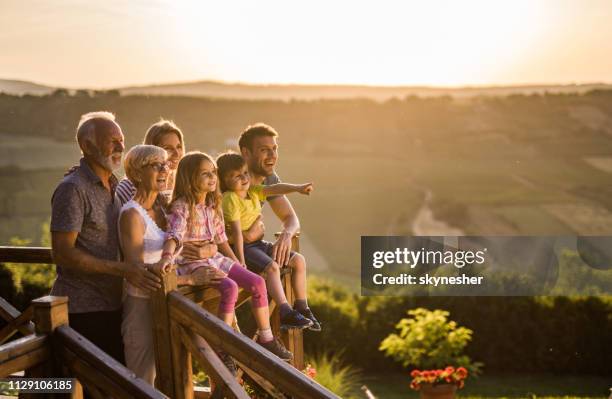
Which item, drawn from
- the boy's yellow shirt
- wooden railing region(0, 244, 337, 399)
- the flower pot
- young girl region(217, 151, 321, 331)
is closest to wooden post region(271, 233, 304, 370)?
young girl region(217, 151, 321, 331)

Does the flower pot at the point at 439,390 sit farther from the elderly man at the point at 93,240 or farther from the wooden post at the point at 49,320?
the wooden post at the point at 49,320

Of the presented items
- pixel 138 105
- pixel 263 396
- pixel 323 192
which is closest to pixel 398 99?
pixel 323 192

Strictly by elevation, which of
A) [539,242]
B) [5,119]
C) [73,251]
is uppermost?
[5,119]

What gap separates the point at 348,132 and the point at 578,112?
387 inches

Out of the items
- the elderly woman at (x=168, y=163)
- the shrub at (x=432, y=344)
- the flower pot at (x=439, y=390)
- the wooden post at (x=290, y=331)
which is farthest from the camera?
the shrub at (x=432, y=344)

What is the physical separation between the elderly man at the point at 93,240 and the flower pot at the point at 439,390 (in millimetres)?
6964

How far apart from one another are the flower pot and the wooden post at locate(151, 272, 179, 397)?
21.9 feet

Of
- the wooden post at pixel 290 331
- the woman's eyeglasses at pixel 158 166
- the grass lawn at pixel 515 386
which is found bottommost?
the grass lawn at pixel 515 386

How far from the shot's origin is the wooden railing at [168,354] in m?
3.41

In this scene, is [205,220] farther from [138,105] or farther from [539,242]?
[539,242]

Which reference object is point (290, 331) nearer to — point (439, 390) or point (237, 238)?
point (237, 238)

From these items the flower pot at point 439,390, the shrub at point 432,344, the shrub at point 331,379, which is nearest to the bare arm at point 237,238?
the shrub at point 331,379

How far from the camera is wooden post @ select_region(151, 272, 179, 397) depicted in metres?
3.78

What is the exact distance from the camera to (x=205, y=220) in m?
4.29
